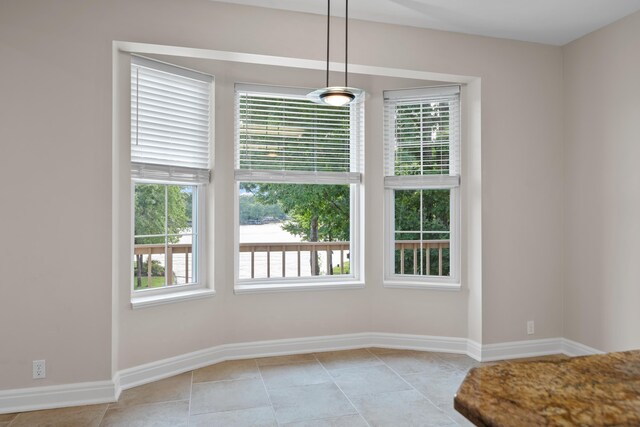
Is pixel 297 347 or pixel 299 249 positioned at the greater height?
pixel 299 249

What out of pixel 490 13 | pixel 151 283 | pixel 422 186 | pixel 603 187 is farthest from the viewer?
pixel 422 186

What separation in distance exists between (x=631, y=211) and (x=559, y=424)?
3.33 meters

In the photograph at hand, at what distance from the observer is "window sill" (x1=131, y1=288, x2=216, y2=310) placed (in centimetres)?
342

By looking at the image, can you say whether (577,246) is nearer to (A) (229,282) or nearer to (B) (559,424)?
(A) (229,282)

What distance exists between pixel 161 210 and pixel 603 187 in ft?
12.1

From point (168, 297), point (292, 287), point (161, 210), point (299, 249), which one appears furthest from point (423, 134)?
point (168, 297)

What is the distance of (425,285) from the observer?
425 centimetres

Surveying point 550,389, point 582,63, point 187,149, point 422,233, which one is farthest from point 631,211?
point 187,149

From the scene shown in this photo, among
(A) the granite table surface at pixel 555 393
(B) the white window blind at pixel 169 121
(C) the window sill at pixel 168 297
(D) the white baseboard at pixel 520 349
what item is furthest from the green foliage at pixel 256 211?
(A) the granite table surface at pixel 555 393

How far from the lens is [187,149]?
3.75m

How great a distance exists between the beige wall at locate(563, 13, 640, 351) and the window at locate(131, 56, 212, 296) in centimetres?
328

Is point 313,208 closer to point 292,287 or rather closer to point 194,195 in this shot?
point 292,287

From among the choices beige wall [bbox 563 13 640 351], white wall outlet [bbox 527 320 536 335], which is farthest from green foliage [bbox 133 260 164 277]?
beige wall [bbox 563 13 640 351]

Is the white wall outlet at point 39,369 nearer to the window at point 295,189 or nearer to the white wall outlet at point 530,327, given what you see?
the window at point 295,189
